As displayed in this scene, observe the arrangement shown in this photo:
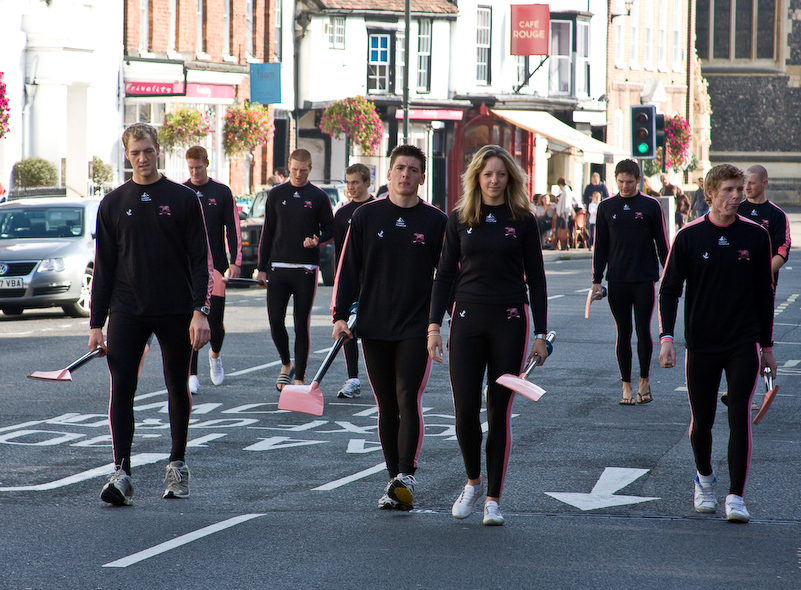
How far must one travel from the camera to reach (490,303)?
6871 mm

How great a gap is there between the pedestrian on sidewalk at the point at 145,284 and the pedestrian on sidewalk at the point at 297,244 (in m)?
3.96

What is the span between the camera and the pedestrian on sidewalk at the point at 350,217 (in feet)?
36.9

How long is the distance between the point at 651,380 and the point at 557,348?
2.47 m

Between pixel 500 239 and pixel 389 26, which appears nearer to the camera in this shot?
pixel 500 239

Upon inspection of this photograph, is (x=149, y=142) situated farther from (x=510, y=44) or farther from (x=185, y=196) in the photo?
(x=510, y=44)

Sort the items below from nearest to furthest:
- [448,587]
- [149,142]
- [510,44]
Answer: [448,587]
[149,142]
[510,44]

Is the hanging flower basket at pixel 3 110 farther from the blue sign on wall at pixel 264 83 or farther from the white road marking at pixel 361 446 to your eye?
the white road marking at pixel 361 446

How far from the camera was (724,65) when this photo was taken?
8256 cm

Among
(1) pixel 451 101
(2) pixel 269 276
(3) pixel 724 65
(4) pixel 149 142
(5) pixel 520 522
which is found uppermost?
(3) pixel 724 65

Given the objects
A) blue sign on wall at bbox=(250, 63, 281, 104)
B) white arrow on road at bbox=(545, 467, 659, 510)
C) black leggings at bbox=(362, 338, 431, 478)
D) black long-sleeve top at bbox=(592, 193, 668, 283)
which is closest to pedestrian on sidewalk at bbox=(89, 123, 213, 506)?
black leggings at bbox=(362, 338, 431, 478)

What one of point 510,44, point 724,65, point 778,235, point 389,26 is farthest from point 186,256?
point 724,65

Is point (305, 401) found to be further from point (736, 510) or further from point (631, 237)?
point (631, 237)

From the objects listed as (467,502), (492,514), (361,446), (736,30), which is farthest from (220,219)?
(736,30)

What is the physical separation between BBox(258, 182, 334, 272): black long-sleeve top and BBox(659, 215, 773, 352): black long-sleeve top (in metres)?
4.82
